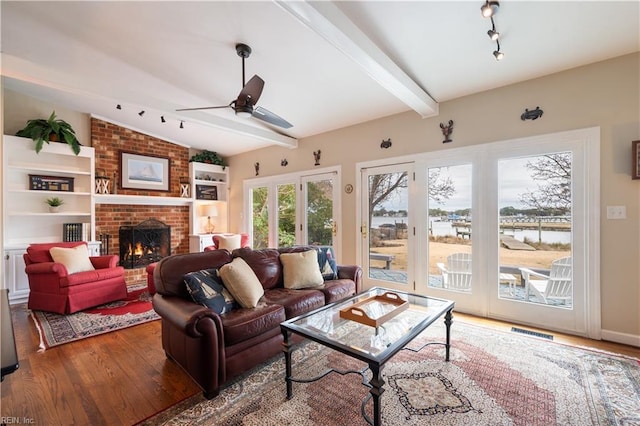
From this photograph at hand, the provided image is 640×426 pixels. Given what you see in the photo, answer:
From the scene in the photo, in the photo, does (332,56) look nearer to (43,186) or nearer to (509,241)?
(509,241)

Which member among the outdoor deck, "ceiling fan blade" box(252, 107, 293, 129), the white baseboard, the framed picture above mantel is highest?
"ceiling fan blade" box(252, 107, 293, 129)

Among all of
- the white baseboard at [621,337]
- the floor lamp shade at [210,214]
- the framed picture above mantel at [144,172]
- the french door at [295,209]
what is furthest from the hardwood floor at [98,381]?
the floor lamp shade at [210,214]

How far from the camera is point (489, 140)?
340 centimetres

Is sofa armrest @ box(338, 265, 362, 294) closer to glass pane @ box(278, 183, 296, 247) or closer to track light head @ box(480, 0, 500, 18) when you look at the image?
glass pane @ box(278, 183, 296, 247)

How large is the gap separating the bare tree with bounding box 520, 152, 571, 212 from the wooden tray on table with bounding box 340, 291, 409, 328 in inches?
80.5

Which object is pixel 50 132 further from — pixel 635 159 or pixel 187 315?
pixel 635 159

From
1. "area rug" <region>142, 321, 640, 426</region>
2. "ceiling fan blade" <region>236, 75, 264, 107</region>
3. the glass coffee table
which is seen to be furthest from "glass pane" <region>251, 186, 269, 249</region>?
the glass coffee table

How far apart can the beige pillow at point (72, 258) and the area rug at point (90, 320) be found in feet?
1.87

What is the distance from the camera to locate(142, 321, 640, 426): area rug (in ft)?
5.79

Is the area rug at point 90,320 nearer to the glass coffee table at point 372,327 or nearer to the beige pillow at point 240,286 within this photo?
the beige pillow at point 240,286

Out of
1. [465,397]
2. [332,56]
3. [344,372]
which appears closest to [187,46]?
[332,56]

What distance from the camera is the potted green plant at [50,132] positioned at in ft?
14.3

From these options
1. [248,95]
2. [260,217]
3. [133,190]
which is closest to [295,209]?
[260,217]

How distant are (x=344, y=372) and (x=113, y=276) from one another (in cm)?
358
